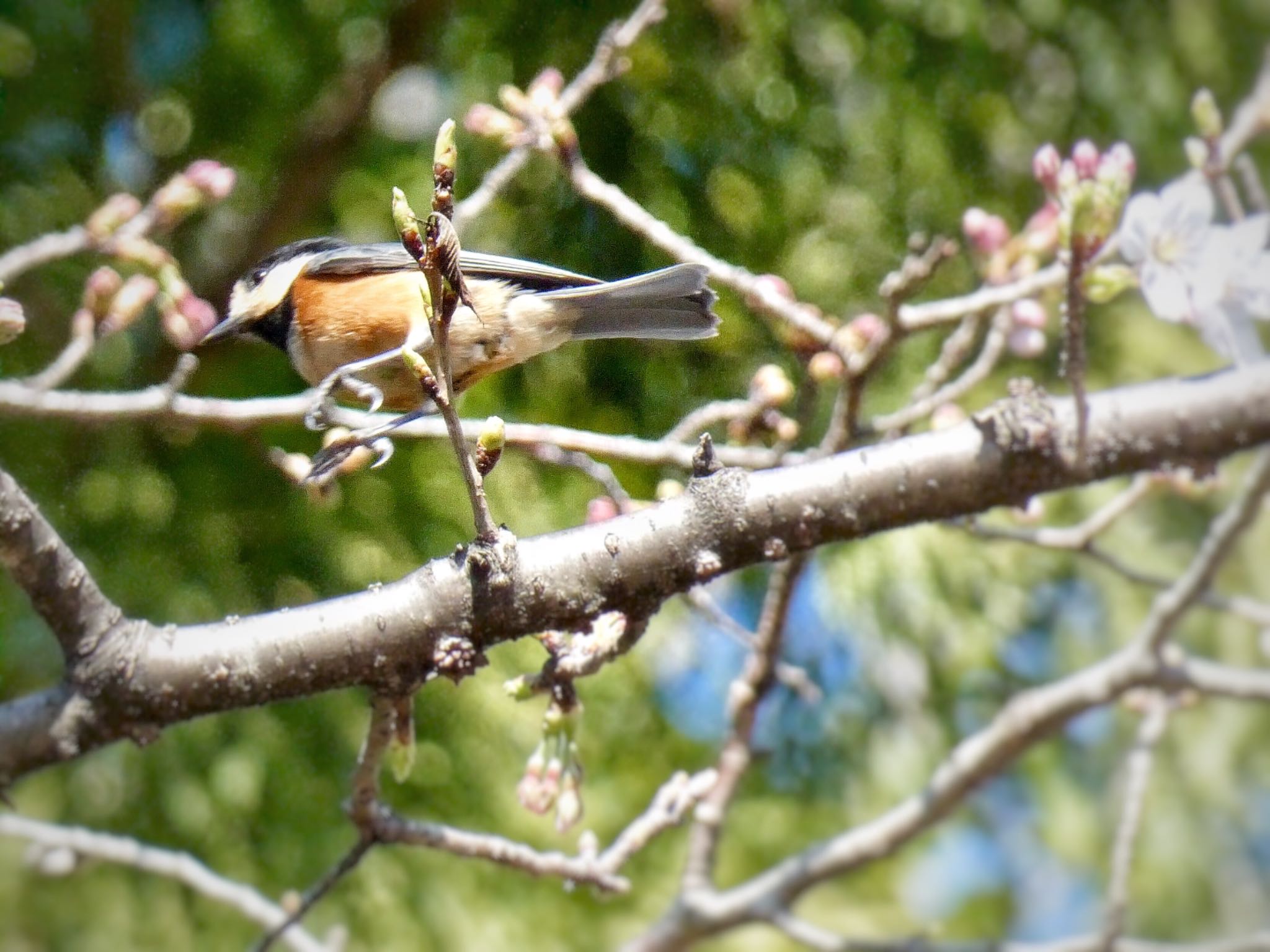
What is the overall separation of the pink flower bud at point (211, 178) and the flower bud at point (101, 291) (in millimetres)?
172

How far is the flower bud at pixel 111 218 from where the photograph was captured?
72.8 inches

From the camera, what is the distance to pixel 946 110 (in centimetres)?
219

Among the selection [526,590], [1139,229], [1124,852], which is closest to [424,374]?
[526,590]

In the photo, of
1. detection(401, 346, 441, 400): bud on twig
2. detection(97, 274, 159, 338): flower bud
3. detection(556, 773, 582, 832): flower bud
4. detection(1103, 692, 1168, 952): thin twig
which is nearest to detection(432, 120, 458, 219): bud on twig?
detection(401, 346, 441, 400): bud on twig

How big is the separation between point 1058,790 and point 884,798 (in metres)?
0.45

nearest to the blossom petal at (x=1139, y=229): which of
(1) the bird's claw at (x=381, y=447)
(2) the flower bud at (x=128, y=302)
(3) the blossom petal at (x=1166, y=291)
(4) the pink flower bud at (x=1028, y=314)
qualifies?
(3) the blossom petal at (x=1166, y=291)

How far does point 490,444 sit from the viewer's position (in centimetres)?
103

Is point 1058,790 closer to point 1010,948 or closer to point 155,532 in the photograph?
point 1010,948

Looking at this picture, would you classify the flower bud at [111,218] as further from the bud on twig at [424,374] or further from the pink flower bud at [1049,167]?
the pink flower bud at [1049,167]

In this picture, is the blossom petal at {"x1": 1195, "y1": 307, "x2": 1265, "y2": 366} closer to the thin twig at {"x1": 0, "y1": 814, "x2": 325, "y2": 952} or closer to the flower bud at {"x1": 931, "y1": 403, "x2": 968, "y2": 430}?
the flower bud at {"x1": 931, "y1": 403, "x2": 968, "y2": 430}

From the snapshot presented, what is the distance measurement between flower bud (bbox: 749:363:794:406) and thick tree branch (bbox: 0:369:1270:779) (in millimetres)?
323

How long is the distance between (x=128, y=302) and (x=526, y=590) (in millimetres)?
980

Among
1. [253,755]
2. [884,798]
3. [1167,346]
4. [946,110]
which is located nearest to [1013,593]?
[884,798]

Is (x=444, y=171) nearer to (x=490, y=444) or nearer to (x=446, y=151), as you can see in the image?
(x=446, y=151)
